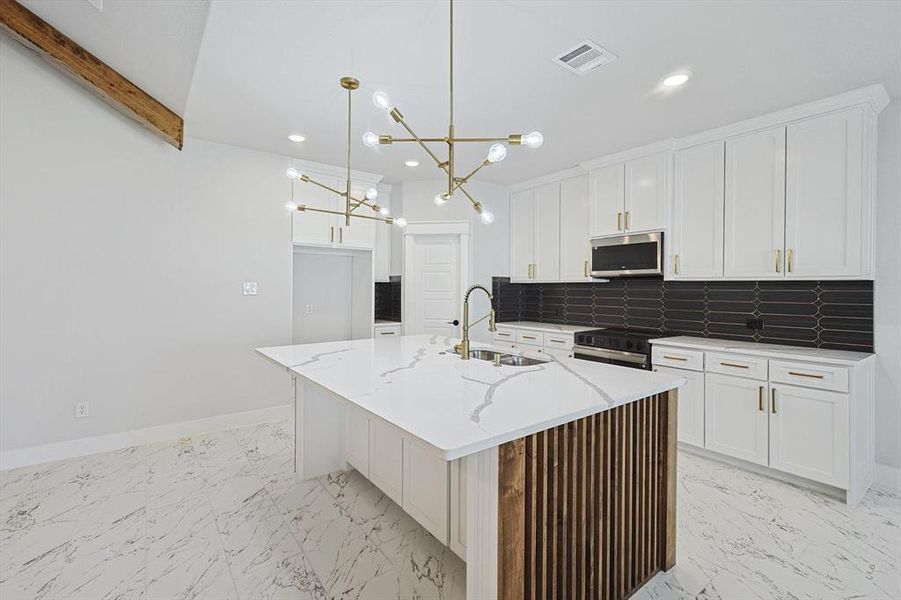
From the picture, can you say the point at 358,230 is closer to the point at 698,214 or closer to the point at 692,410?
the point at 698,214

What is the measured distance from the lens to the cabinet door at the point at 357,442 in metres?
2.66

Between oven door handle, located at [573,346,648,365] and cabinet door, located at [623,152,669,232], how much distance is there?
1.12m

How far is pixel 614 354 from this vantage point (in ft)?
12.0

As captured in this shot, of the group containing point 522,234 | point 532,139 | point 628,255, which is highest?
point 522,234

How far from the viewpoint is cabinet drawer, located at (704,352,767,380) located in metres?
2.84

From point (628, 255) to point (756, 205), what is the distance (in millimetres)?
1020

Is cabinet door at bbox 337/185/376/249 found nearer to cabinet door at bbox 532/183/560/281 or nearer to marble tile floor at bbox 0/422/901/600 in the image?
cabinet door at bbox 532/183/560/281

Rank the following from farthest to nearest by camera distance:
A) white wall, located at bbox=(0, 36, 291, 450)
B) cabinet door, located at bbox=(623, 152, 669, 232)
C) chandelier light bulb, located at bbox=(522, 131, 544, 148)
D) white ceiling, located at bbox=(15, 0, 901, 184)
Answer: cabinet door, located at bbox=(623, 152, 669, 232) → white wall, located at bbox=(0, 36, 291, 450) → white ceiling, located at bbox=(15, 0, 901, 184) → chandelier light bulb, located at bbox=(522, 131, 544, 148)

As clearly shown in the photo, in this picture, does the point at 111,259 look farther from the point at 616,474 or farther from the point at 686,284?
the point at 686,284

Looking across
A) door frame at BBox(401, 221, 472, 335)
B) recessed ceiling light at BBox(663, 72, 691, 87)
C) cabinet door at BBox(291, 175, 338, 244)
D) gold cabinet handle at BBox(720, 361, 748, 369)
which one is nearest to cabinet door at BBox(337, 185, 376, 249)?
cabinet door at BBox(291, 175, 338, 244)

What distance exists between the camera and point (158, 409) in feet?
11.5

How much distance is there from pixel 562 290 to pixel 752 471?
2583mm

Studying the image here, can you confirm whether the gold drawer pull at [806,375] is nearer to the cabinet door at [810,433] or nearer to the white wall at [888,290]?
the cabinet door at [810,433]

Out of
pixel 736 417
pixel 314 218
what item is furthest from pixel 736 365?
pixel 314 218
